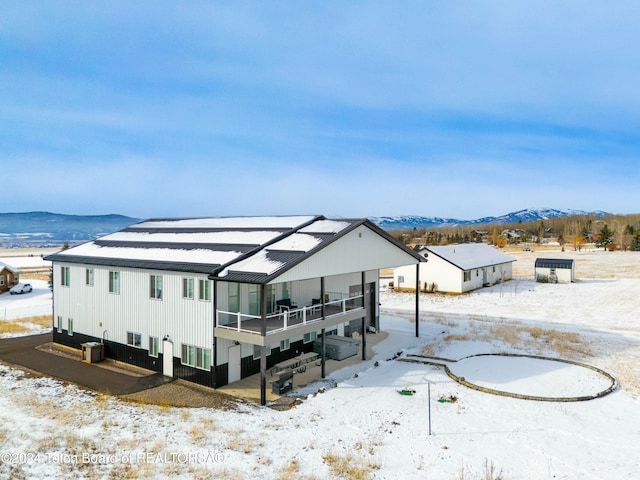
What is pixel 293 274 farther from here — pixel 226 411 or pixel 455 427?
pixel 455 427

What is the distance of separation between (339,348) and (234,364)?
572 cm

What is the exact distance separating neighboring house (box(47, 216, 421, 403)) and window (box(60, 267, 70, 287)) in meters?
0.06

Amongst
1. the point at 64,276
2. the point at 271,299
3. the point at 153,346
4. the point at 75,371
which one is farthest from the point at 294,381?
the point at 64,276

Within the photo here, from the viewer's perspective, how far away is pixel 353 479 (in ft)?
35.8

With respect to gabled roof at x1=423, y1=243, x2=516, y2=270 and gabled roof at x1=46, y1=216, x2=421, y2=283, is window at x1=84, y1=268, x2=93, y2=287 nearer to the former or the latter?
gabled roof at x1=46, y1=216, x2=421, y2=283

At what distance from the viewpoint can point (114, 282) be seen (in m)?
22.0

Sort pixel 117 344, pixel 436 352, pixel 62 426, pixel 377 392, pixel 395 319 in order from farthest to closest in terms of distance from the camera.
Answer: pixel 395 319, pixel 436 352, pixel 117 344, pixel 377 392, pixel 62 426

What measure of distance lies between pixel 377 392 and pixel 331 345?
536 cm

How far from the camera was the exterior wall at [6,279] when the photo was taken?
47.3 meters

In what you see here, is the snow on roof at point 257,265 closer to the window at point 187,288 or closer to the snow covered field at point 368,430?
the window at point 187,288

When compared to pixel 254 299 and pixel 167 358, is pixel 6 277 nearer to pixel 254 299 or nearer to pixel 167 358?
pixel 167 358

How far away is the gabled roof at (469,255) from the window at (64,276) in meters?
34.8

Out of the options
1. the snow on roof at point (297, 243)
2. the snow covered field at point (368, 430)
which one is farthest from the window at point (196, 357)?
the snow on roof at point (297, 243)

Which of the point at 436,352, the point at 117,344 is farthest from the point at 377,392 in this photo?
the point at 117,344
